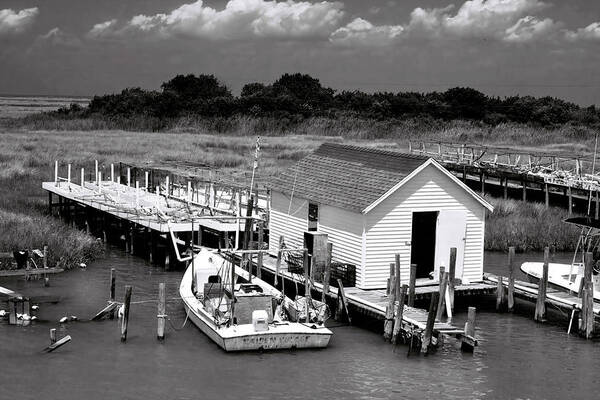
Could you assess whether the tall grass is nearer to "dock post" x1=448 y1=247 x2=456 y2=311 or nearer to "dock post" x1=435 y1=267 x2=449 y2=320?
"dock post" x1=448 y1=247 x2=456 y2=311

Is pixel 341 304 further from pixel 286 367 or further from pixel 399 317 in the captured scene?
pixel 286 367

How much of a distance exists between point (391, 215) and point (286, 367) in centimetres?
742

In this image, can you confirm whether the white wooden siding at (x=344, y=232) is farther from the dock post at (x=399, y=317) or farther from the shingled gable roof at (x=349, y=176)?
the dock post at (x=399, y=317)

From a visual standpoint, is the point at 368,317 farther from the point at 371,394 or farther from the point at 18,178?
the point at 18,178

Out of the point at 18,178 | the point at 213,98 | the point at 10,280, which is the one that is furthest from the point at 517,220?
the point at 213,98

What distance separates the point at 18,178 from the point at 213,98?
52.5 meters

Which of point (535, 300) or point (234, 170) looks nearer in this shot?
→ point (535, 300)

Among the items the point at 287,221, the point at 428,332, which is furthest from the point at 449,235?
the point at 428,332

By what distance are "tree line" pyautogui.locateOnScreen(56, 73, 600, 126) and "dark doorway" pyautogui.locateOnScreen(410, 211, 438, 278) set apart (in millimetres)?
67115

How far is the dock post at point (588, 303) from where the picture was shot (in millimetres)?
26250

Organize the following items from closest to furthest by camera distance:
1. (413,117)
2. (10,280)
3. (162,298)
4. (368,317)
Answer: (162,298) < (368,317) < (10,280) < (413,117)

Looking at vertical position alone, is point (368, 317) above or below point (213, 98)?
below

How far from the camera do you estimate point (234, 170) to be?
190 feet

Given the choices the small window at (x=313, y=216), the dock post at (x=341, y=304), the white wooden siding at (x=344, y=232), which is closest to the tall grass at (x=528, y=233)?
the small window at (x=313, y=216)
